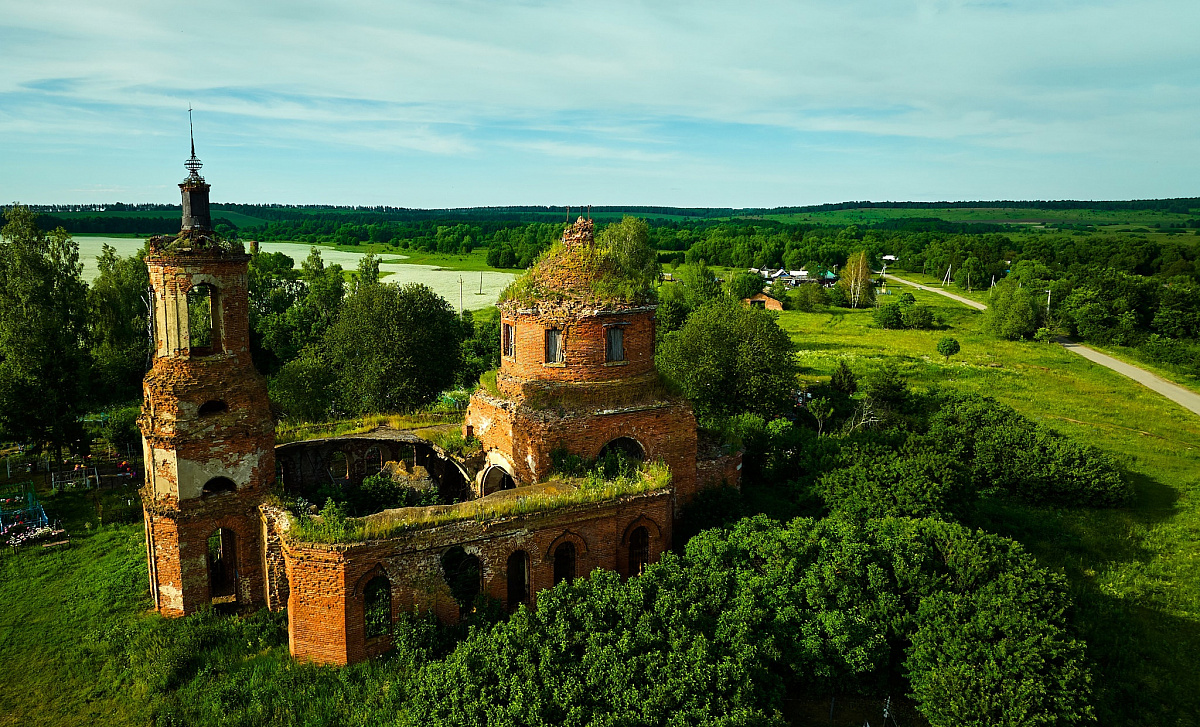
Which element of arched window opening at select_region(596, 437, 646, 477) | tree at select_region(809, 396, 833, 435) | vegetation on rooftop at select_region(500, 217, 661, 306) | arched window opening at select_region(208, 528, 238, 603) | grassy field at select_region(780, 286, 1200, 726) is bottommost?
grassy field at select_region(780, 286, 1200, 726)

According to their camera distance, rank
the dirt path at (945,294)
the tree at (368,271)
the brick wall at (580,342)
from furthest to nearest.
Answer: the dirt path at (945,294)
the tree at (368,271)
the brick wall at (580,342)

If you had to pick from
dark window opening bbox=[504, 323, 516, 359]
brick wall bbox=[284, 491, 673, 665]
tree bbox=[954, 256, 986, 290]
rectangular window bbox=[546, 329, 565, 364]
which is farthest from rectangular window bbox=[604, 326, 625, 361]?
tree bbox=[954, 256, 986, 290]

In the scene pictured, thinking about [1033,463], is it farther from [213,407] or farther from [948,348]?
[948,348]

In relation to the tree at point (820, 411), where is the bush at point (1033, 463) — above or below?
below

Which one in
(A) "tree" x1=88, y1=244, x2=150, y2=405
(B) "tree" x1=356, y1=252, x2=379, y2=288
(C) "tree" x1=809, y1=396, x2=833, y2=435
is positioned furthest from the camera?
(B) "tree" x1=356, y1=252, x2=379, y2=288

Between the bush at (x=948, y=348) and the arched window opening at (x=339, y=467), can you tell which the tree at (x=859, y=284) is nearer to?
the bush at (x=948, y=348)

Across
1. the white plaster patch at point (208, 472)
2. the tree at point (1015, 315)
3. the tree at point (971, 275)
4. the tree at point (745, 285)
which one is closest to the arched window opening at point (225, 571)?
the white plaster patch at point (208, 472)

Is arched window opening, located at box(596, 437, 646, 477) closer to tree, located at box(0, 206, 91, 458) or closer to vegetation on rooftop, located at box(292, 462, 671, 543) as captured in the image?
vegetation on rooftop, located at box(292, 462, 671, 543)
